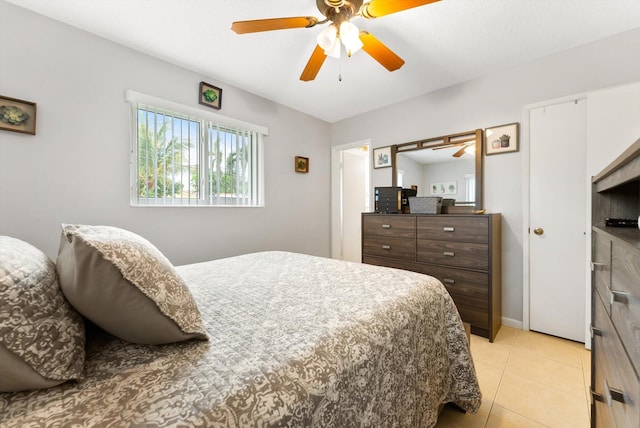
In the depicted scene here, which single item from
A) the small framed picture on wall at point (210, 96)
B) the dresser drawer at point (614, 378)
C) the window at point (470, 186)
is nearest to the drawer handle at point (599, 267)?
the dresser drawer at point (614, 378)

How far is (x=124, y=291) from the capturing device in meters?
0.64

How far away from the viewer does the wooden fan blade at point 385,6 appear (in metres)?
1.32

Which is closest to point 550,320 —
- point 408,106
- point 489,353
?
point 489,353

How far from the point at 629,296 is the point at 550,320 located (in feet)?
7.40

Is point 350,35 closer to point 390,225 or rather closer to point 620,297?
point 620,297

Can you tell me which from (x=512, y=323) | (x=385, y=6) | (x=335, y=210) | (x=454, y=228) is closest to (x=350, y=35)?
(x=385, y=6)

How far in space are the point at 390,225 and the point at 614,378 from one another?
2109mm

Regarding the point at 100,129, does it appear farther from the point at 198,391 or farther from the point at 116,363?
the point at 198,391

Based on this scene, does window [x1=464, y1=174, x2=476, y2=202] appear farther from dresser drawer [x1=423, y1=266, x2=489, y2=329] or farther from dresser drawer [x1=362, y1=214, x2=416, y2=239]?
dresser drawer [x1=423, y1=266, x2=489, y2=329]

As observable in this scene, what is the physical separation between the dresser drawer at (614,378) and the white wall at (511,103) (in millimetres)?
1584

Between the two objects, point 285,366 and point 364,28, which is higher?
point 364,28

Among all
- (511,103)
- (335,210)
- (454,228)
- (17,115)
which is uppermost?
(511,103)

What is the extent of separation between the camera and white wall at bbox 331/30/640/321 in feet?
6.55

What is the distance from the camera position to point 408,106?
3111 mm
